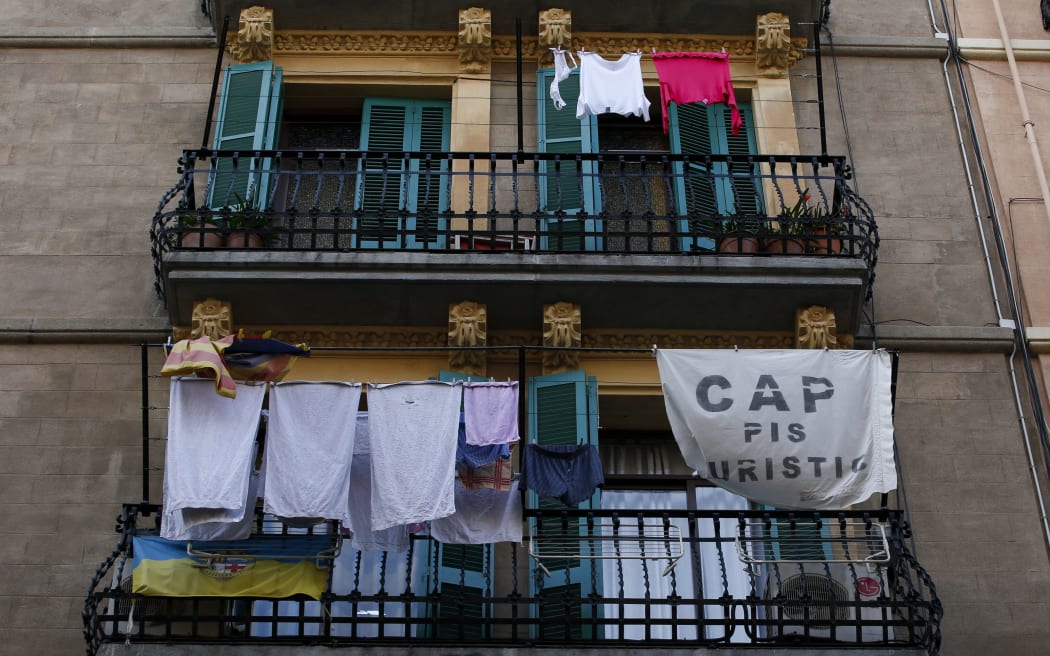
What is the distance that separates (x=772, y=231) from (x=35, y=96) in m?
7.55

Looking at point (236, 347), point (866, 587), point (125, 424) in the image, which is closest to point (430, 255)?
point (236, 347)

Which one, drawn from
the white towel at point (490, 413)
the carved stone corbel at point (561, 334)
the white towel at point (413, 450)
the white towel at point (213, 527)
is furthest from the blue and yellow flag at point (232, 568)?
the carved stone corbel at point (561, 334)

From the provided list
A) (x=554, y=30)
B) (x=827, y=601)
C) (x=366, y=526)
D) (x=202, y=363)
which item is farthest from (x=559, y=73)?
(x=827, y=601)

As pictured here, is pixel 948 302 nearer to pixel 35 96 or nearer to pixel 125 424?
pixel 125 424

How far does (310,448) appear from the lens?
11555mm

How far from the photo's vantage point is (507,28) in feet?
49.5

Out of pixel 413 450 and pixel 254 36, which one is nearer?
pixel 413 450

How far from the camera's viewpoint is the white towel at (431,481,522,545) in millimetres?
11477

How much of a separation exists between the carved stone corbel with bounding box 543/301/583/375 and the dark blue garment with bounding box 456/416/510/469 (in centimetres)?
153

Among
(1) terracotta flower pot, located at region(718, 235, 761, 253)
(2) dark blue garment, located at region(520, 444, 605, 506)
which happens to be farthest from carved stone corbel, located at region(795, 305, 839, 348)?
(2) dark blue garment, located at region(520, 444, 605, 506)

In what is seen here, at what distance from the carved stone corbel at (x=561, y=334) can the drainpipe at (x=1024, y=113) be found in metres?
4.91

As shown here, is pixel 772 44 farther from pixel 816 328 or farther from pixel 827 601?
pixel 827 601

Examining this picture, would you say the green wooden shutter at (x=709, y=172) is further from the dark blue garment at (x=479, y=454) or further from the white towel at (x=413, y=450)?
the white towel at (x=413, y=450)

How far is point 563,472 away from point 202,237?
396 cm
